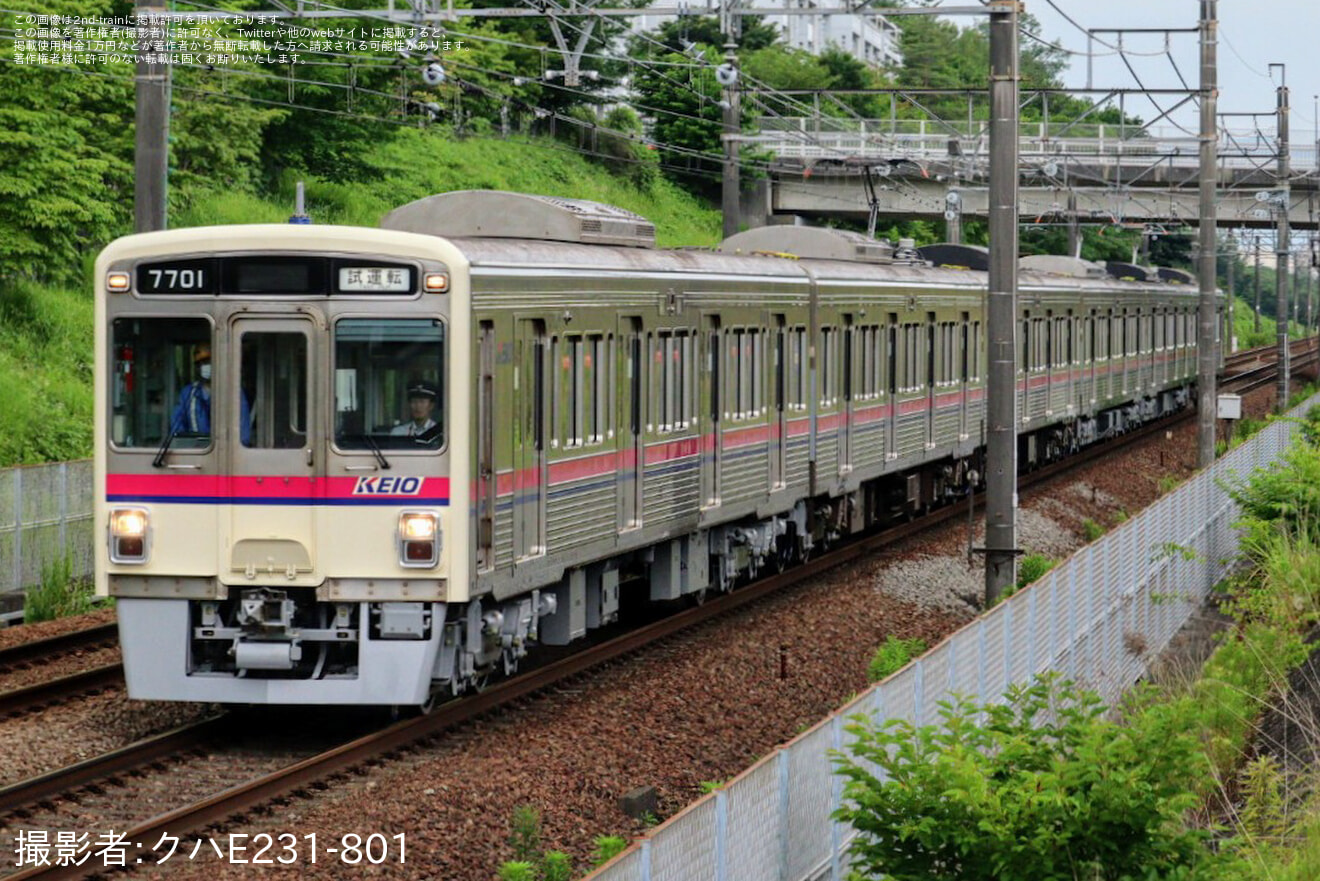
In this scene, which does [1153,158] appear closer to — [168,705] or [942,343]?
[942,343]

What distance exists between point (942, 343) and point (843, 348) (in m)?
4.33

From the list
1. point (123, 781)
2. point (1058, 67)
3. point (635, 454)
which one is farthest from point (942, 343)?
point (1058, 67)

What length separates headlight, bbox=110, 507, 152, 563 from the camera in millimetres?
11539

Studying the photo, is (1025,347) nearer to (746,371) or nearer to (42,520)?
(746,371)

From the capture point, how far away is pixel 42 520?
16.6 meters

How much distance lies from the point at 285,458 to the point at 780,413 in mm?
7263

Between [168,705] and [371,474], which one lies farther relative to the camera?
[168,705]

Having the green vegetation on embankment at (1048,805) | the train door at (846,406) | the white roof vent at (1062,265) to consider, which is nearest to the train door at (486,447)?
the green vegetation on embankment at (1048,805)

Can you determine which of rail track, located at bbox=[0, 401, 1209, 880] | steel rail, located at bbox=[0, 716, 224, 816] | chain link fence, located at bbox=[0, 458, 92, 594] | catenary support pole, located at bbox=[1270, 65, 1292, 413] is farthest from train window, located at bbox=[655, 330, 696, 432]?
catenary support pole, located at bbox=[1270, 65, 1292, 413]

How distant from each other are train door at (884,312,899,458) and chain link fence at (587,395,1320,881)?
10.6 ft

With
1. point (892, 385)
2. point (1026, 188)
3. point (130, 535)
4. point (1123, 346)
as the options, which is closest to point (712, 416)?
point (130, 535)

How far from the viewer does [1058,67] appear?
130 metres

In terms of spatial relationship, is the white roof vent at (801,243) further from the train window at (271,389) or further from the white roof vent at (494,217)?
the train window at (271,389)

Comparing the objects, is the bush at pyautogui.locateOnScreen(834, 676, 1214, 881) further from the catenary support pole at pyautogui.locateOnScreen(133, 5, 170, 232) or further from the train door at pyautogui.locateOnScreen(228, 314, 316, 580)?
the catenary support pole at pyautogui.locateOnScreen(133, 5, 170, 232)
